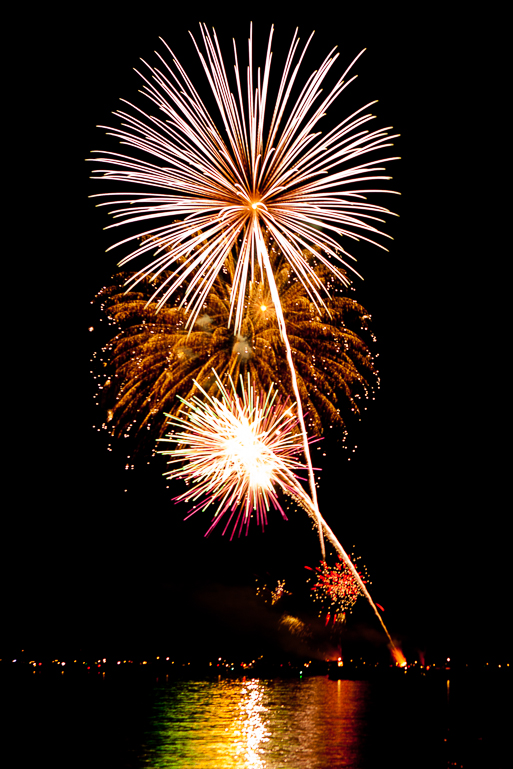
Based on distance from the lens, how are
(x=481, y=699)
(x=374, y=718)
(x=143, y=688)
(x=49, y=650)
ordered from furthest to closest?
(x=49, y=650), (x=143, y=688), (x=481, y=699), (x=374, y=718)

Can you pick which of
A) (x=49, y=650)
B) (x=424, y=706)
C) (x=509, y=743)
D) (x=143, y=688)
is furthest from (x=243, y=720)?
(x=49, y=650)

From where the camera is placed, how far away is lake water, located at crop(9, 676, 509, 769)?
19219mm

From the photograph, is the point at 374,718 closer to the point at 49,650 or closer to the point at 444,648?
the point at 444,648

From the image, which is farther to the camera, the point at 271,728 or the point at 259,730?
the point at 271,728

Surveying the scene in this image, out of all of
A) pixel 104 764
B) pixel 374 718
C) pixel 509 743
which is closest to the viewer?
pixel 104 764

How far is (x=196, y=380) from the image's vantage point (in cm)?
2692

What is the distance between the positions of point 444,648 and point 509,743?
34.9m

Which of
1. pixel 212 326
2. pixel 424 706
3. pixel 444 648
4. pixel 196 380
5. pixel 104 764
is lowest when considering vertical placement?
pixel 104 764

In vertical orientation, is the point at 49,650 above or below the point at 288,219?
below

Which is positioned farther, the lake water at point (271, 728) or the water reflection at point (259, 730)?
the lake water at point (271, 728)

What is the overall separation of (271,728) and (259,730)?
840 millimetres

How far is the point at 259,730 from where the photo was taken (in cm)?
2603

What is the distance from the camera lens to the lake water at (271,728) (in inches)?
757

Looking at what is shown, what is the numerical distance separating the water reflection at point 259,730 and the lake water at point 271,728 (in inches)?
1.6
